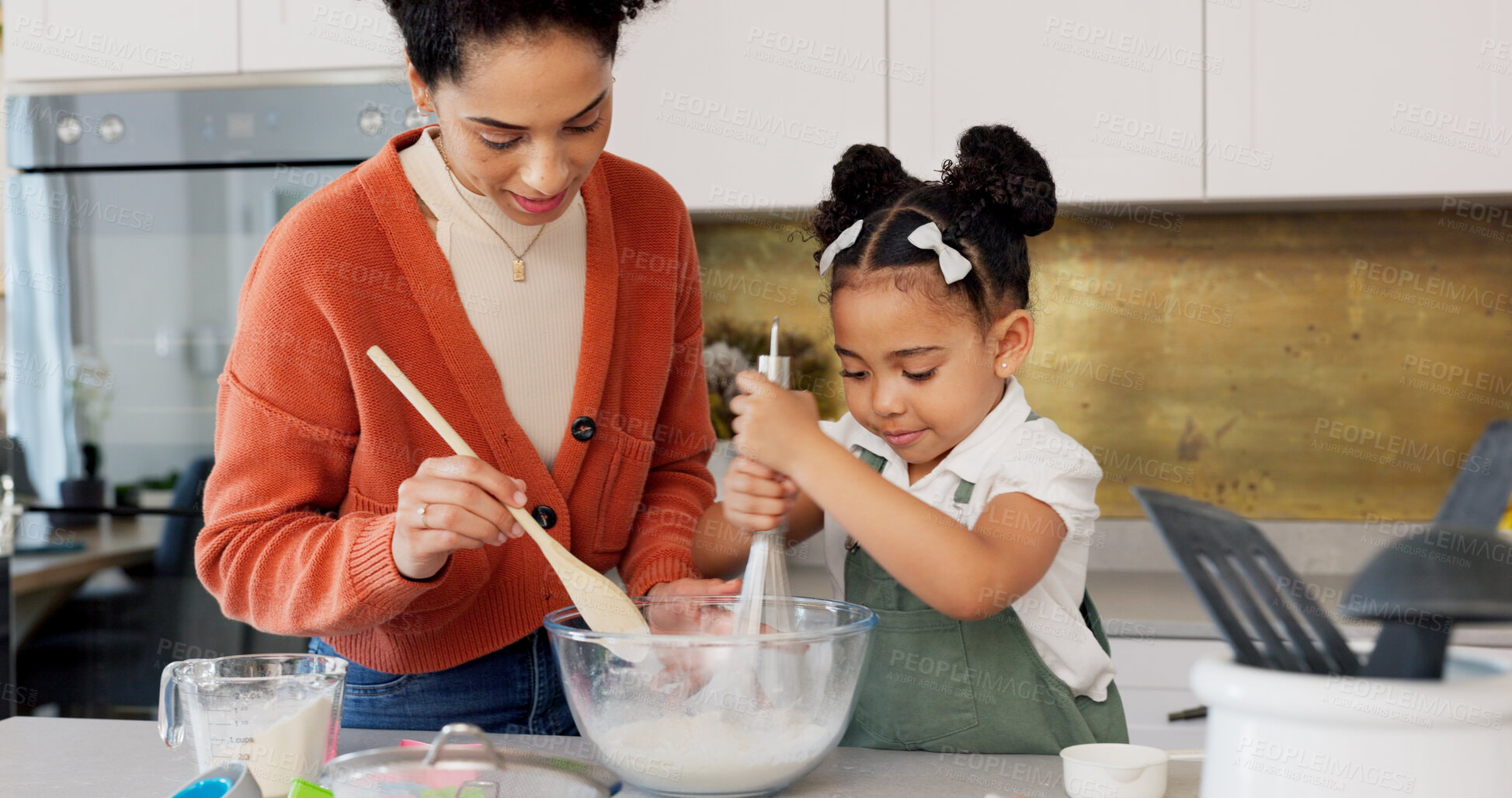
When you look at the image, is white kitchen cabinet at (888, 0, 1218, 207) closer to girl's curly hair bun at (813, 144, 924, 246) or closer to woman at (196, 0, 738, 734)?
girl's curly hair bun at (813, 144, 924, 246)

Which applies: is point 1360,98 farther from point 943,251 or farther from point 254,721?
point 254,721

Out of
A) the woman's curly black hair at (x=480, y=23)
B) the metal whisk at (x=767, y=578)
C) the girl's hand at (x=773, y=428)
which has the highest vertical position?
the woman's curly black hair at (x=480, y=23)

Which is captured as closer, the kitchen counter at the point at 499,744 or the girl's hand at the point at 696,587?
the kitchen counter at the point at 499,744

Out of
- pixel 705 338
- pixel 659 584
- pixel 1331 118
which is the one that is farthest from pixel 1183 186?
pixel 659 584

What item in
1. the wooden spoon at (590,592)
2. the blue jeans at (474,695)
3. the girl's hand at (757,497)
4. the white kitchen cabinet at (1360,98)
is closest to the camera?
the wooden spoon at (590,592)

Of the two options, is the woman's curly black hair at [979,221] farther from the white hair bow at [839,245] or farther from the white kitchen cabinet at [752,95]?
the white kitchen cabinet at [752,95]

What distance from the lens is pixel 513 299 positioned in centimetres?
109

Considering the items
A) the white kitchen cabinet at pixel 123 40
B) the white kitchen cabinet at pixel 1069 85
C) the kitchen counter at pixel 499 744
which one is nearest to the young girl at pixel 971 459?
the kitchen counter at pixel 499 744

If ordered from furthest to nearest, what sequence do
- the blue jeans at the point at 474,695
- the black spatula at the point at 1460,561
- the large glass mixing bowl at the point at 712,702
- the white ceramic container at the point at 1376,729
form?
the blue jeans at the point at 474,695 < the large glass mixing bowl at the point at 712,702 < the white ceramic container at the point at 1376,729 < the black spatula at the point at 1460,561

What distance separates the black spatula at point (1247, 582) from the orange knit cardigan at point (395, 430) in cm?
62

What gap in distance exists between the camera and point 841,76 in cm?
201

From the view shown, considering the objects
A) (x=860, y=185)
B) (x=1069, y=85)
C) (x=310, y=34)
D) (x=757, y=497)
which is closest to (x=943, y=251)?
(x=860, y=185)

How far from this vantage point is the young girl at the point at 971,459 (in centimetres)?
103

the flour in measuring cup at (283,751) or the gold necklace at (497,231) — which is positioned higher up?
the gold necklace at (497,231)
